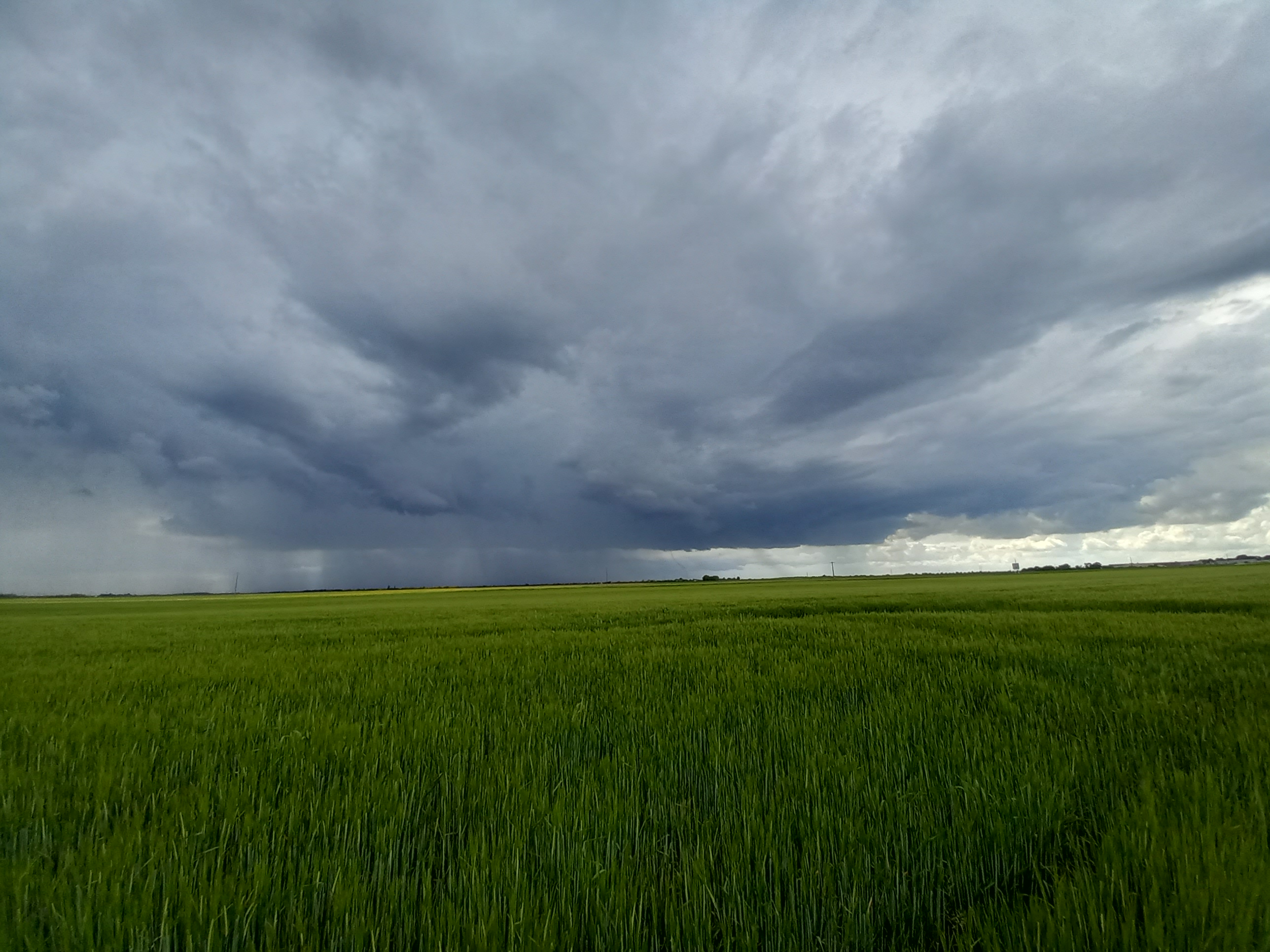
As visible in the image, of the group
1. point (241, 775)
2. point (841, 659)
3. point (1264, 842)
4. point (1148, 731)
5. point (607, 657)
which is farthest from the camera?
point (607, 657)

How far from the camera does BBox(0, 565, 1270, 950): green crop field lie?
2.14 meters

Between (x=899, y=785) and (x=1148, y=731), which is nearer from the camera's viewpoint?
(x=899, y=785)

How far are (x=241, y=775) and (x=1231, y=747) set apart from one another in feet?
23.4

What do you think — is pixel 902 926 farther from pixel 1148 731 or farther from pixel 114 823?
pixel 114 823

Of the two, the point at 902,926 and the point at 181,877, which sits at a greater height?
the point at 181,877

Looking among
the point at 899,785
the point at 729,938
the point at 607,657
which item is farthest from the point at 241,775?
the point at 607,657

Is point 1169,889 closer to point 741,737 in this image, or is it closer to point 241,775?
point 741,737

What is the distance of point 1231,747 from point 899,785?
2724 mm

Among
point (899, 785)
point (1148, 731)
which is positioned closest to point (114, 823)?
point (899, 785)

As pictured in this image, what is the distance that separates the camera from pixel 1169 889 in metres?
2.22

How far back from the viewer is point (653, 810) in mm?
3145

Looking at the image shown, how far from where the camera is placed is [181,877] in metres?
2.39

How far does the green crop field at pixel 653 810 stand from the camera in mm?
2137

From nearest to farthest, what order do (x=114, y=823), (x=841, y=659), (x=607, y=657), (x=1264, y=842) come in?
(x=1264, y=842)
(x=114, y=823)
(x=841, y=659)
(x=607, y=657)
